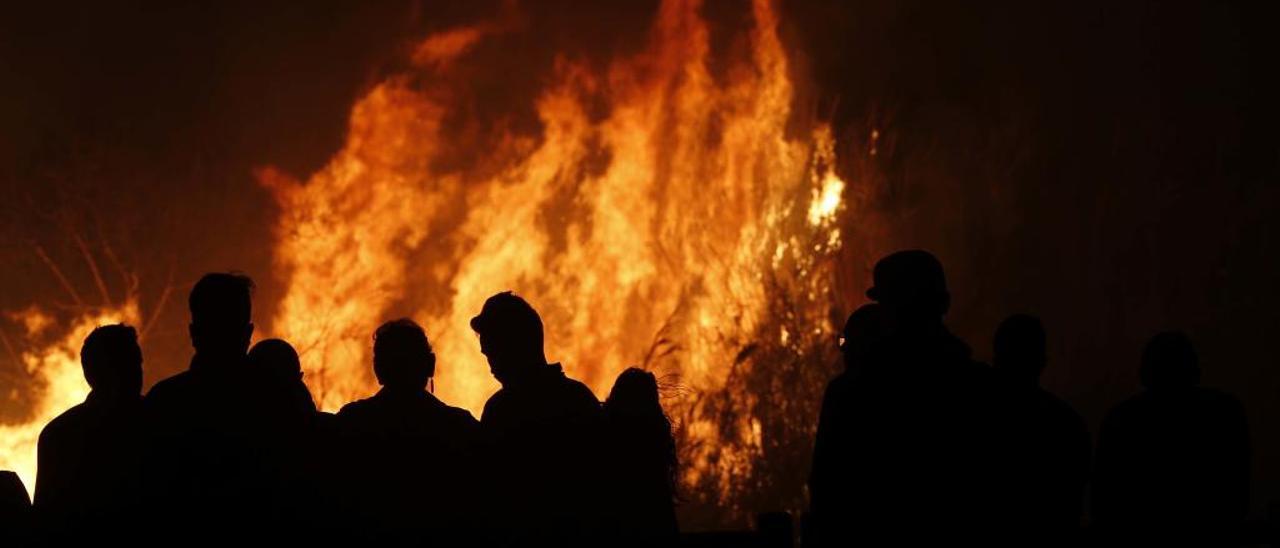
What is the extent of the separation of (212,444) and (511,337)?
3.58ft

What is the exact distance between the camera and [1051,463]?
11.5 feet

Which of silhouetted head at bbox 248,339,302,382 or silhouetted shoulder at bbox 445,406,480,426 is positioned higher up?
silhouetted head at bbox 248,339,302,382

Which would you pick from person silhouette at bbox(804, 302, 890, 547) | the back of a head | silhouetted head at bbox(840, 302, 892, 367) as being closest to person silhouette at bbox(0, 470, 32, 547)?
the back of a head

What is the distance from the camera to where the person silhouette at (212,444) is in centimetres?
325

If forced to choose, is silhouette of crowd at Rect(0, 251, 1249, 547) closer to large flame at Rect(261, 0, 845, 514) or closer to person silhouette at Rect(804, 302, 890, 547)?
person silhouette at Rect(804, 302, 890, 547)

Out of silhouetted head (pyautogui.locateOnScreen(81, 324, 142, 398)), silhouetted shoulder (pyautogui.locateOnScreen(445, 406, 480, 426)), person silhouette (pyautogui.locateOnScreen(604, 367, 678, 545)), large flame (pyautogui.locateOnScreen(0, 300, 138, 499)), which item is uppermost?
large flame (pyautogui.locateOnScreen(0, 300, 138, 499))

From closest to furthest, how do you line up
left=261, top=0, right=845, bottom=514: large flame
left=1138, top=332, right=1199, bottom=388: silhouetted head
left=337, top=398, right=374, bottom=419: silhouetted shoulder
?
left=337, top=398, right=374, bottom=419: silhouetted shoulder, left=1138, top=332, right=1199, bottom=388: silhouetted head, left=261, top=0, right=845, bottom=514: large flame

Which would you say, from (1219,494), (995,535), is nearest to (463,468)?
(995,535)

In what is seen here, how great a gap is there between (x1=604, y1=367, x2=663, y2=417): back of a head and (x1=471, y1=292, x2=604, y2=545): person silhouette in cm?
57

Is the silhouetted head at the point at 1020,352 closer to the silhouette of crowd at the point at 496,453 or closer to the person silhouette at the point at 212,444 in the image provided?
the silhouette of crowd at the point at 496,453

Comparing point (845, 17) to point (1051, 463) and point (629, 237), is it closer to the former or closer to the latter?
point (629, 237)

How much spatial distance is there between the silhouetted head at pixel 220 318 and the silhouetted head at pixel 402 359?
0.63 metres

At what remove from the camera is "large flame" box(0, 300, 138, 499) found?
662 inches

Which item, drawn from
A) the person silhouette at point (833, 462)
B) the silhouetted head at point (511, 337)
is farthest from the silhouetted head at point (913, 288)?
the silhouetted head at point (511, 337)
